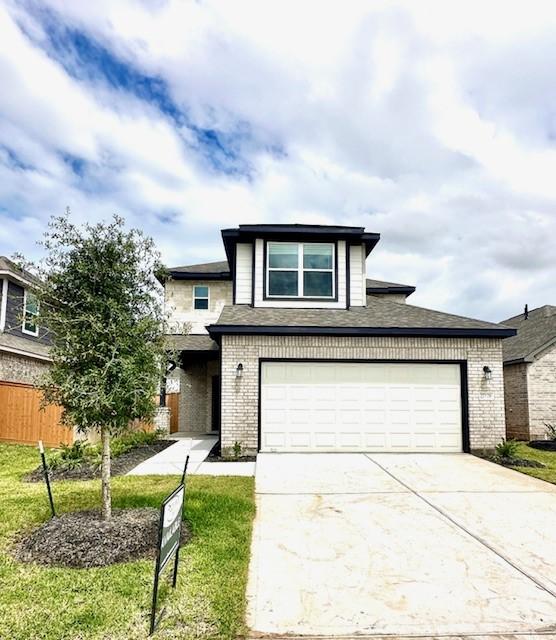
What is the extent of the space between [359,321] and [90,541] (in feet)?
27.5

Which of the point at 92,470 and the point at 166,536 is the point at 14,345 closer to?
the point at 92,470

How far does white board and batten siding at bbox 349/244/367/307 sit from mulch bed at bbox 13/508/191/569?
30.4 ft

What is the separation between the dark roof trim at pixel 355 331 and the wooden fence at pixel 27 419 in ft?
17.4

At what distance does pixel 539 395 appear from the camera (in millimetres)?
14969

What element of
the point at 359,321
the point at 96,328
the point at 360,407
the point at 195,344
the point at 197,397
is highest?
the point at 359,321

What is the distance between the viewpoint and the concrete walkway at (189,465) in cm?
891

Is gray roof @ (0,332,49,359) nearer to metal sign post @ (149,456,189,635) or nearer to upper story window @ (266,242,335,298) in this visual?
upper story window @ (266,242,335,298)

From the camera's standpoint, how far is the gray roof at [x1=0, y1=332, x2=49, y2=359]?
15.2 metres

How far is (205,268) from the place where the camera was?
65.2ft

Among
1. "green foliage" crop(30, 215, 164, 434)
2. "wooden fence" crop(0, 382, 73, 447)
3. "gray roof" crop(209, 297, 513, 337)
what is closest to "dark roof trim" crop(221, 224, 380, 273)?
"gray roof" crop(209, 297, 513, 337)

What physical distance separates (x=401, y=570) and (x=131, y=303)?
418cm

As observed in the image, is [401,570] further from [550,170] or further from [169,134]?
[550,170]

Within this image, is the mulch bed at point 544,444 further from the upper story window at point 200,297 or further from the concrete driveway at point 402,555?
the upper story window at point 200,297

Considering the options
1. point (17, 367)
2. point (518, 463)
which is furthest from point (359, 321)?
point (17, 367)
